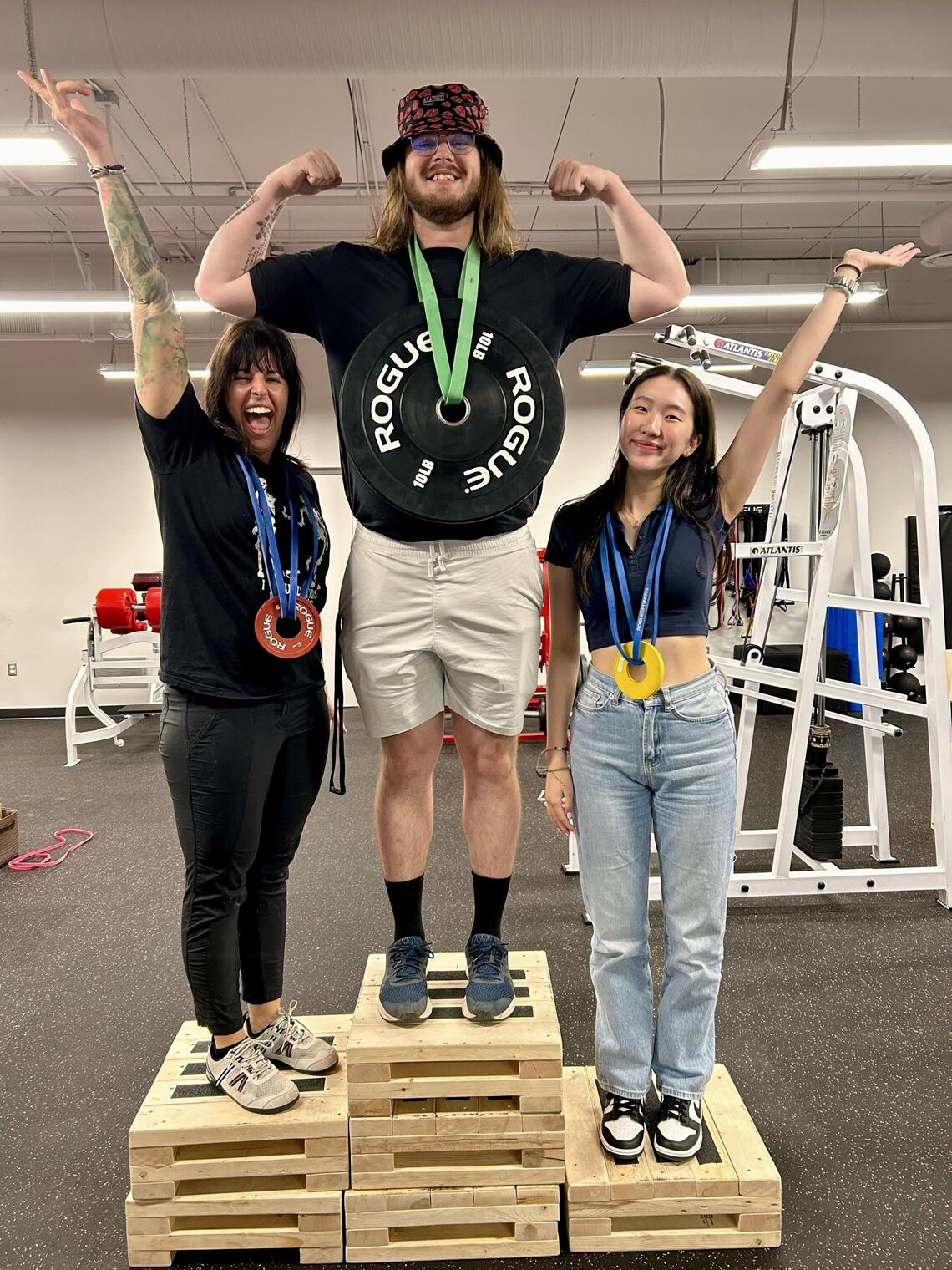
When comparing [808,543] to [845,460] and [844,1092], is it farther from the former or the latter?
[844,1092]

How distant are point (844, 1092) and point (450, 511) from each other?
6.05ft

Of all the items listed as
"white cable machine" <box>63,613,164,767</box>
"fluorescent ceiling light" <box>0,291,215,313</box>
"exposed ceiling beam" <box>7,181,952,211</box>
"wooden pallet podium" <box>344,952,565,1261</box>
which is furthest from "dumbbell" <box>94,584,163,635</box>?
"wooden pallet podium" <box>344,952,565,1261</box>

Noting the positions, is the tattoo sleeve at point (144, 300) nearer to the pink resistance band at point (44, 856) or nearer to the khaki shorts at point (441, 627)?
the khaki shorts at point (441, 627)

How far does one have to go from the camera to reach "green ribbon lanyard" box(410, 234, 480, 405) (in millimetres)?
1521

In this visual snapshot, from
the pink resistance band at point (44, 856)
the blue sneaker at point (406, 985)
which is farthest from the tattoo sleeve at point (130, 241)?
the pink resistance band at point (44, 856)

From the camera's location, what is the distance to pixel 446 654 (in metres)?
1.72

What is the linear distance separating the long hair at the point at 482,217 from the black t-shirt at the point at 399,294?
0.07 ft

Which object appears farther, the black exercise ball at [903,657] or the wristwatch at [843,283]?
the black exercise ball at [903,657]

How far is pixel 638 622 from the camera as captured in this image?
1664mm

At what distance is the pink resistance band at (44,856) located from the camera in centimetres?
415

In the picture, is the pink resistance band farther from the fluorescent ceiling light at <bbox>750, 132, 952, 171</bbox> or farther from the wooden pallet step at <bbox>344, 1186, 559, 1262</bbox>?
the fluorescent ceiling light at <bbox>750, 132, 952, 171</bbox>

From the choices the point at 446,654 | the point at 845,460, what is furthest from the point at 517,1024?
the point at 845,460

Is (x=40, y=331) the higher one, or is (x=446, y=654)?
(x=40, y=331)

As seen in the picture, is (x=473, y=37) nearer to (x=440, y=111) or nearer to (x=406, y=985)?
(x=440, y=111)
